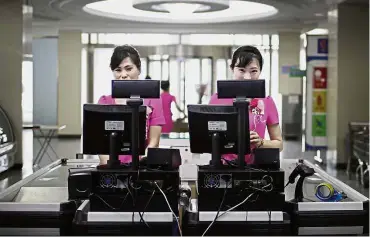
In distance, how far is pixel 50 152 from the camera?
13992mm

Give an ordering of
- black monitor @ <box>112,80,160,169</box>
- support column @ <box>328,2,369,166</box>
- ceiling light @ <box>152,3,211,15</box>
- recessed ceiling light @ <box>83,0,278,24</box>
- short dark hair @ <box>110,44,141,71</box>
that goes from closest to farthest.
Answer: black monitor @ <box>112,80,160,169</box> → short dark hair @ <box>110,44,141,71</box> → support column @ <box>328,2,369,166</box> → ceiling light @ <box>152,3,211,15</box> → recessed ceiling light @ <box>83,0,278,24</box>

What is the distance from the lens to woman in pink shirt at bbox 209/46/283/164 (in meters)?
3.60

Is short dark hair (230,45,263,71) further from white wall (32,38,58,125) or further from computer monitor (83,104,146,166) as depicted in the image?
white wall (32,38,58,125)

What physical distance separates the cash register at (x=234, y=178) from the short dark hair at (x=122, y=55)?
63 centimetres

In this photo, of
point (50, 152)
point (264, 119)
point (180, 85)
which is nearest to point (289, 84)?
point (180, 85)

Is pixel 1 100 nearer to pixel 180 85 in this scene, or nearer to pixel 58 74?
pixel 58 74

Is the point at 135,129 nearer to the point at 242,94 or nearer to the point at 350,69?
the point at 242,94

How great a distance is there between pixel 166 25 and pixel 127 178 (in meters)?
13.7

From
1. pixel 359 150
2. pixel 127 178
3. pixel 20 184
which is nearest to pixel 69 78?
pixel 359 150

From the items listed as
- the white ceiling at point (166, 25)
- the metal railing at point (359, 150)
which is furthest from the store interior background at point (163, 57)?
the metal railing at point (359, 150)

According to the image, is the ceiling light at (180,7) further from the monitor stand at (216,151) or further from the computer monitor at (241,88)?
the monitor stand at (216,151)

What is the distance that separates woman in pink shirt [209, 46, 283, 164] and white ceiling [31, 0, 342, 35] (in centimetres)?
818

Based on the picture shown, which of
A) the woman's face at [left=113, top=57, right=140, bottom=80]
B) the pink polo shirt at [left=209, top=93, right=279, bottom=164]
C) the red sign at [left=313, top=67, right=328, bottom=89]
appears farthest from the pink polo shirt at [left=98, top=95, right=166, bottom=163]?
the red sign at [left=313, top=67, right=328, bottom=89]

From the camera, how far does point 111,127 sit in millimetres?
3078
